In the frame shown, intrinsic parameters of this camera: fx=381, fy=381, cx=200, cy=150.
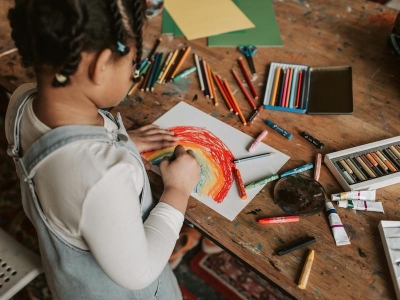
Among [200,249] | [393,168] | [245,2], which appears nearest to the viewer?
[393,168]

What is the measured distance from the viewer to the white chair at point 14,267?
96 cm

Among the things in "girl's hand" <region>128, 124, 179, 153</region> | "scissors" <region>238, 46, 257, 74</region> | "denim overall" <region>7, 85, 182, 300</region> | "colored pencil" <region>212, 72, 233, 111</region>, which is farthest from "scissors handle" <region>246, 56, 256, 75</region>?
"denim overall" <region>7, 85, 182, 300</region>

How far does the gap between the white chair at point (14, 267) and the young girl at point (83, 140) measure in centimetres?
32

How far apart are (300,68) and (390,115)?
0.27 metres

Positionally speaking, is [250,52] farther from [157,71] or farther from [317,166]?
[317,166]

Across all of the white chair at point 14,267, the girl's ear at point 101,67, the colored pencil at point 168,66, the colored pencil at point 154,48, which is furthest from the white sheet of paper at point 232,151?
the white chair at point 14,267

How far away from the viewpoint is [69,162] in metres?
0.58

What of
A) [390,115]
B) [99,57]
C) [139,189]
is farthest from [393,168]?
[99,57]

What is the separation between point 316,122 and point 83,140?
61 cm

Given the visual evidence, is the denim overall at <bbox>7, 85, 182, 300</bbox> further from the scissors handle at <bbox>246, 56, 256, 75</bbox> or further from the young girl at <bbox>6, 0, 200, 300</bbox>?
the scissors handle at <bbox>246, 56, 256, 75</bbox>

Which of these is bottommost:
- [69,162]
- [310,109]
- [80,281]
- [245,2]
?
[80,281]

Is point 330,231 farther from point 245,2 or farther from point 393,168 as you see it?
point 245,2

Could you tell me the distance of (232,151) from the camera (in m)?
0.91

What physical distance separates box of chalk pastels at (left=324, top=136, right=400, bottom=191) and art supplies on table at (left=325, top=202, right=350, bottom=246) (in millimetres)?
68
